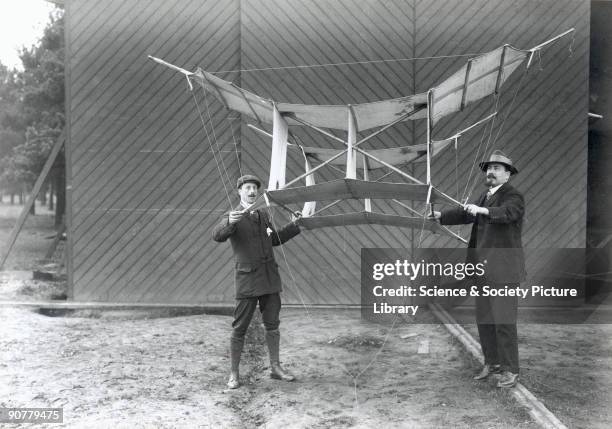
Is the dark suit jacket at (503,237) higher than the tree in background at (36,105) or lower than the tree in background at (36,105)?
lower

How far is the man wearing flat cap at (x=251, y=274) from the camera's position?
4684 mm

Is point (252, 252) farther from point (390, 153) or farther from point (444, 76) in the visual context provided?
point (444, 76)

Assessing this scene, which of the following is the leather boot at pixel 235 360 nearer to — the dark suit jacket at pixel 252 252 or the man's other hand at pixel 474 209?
the dark suit jacket at pixel 252 252

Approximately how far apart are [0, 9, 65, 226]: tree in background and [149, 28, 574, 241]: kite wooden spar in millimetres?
12016

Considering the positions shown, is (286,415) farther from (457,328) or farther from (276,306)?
(457,328)

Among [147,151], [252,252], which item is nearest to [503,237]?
[252,252]

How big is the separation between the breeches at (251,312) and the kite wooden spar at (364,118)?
2.52 ft

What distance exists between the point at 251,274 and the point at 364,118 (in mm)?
1597

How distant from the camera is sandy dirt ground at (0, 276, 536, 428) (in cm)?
398

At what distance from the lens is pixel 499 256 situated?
14.9 ft

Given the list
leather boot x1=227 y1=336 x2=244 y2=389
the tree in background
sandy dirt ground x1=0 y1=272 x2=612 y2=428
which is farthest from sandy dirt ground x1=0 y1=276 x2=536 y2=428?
the tree in background

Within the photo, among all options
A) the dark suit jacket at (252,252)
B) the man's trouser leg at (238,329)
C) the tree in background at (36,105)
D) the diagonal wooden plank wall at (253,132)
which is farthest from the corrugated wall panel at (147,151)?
the tree in background at (36,105)

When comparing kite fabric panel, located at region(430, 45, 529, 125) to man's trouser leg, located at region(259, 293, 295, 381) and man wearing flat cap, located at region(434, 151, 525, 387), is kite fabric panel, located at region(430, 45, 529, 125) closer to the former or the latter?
man wearing flat cap, located at region(434, 151, 525, 387)

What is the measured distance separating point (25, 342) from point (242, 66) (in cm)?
414
